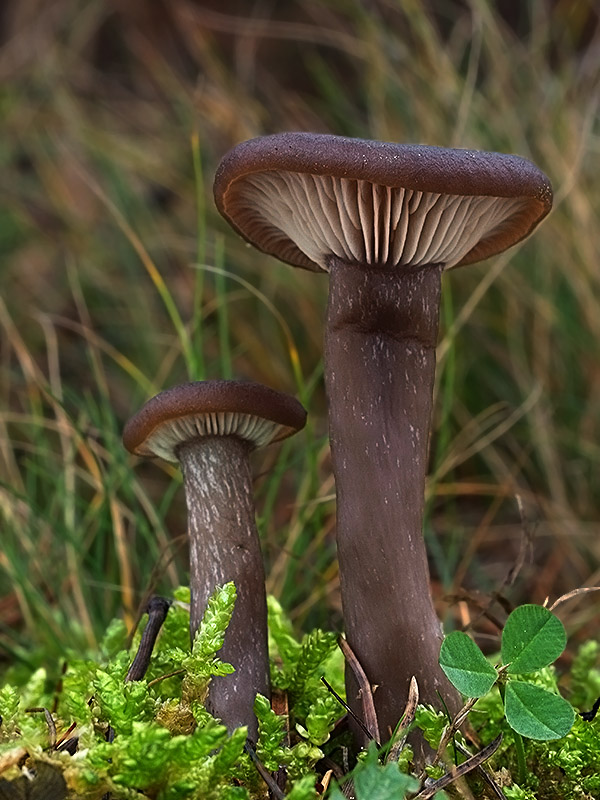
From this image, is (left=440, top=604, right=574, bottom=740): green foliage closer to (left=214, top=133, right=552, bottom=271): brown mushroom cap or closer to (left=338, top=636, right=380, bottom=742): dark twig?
(left=338, top=636, right=380, bottom=742): dark twig

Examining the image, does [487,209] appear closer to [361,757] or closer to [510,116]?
[361,757]

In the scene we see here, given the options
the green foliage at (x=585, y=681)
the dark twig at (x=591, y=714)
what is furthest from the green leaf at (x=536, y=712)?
the green foliage at (x=585, y=681)

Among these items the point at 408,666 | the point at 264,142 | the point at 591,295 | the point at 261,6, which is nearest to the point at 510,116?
the point at 591,295

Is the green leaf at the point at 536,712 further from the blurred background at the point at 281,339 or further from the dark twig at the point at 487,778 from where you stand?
the blurred background at the point at 281,339

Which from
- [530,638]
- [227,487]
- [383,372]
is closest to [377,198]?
[383,372]

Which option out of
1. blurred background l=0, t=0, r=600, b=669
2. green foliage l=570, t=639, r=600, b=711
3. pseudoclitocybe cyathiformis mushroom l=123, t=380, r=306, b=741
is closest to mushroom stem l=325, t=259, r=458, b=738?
pseudoclitocybe cyathiformis mushroom l=123, t=380, r=306, b=741

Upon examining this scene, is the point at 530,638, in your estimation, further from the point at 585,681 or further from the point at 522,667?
the point at 585,681
